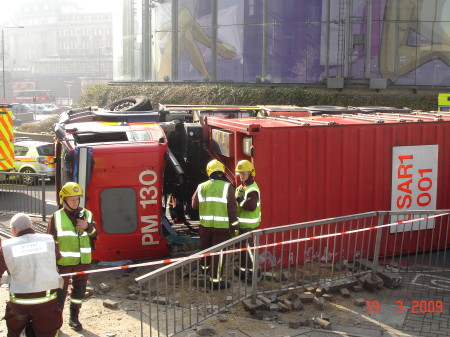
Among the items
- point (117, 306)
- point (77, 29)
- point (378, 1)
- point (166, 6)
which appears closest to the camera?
point (117, 306)

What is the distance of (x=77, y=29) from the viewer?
547 ft

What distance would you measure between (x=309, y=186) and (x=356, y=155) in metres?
0.93

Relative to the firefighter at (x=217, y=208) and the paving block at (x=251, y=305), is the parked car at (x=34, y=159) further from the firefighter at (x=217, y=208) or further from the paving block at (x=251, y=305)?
the paving block at (x=251, y=305)

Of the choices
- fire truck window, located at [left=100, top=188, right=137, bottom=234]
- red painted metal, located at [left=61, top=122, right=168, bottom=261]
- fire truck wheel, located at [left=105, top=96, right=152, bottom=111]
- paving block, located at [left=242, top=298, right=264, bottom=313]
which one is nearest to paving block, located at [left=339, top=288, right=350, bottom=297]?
paving block, located at [left=242, top=298, right=264, bottom=313]

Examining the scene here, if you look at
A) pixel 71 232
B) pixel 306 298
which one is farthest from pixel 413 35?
pixel 71 232

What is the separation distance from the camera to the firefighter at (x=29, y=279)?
4.96 meters

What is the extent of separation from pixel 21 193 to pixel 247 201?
701cm

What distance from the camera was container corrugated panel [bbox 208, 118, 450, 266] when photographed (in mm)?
8109

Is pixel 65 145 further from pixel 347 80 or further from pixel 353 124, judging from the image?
pixel 347 80

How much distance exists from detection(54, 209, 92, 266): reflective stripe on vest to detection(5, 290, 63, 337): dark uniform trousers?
952mm

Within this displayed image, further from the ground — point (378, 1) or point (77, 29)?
point (77, 29)

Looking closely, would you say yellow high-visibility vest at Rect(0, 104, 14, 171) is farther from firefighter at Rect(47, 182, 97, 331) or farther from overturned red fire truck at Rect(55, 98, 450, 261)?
firefighter at Rect(47, 182, 97, 331)

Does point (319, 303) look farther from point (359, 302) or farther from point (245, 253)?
point (245, 253)

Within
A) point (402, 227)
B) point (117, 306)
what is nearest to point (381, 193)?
point (402, 227)
